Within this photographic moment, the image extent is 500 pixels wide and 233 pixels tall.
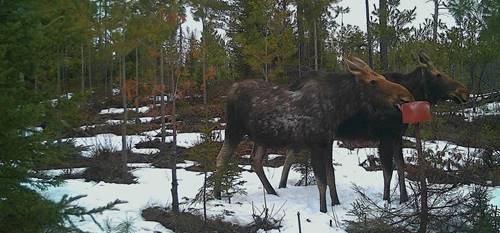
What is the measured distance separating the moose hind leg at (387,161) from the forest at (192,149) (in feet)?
0.11

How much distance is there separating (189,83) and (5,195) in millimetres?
6359

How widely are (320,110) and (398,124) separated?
5.01ft

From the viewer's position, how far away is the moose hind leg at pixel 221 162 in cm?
959

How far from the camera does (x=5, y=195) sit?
4.04m

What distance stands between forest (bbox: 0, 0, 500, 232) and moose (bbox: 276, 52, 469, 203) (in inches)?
1.4

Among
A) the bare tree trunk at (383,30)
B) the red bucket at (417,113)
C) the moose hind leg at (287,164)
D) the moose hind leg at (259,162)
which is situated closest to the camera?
the red bucket at (417,113)

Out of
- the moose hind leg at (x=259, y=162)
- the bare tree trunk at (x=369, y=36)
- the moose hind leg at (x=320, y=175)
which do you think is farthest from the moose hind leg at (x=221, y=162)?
the bare tree trunk at (x=369, y=36)

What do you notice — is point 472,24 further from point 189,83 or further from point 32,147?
point 32,147

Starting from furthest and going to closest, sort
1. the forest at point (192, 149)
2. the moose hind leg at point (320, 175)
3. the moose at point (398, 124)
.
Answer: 1. the moose at point (398, 124)
2. the moose hind leg at point (320, 175)
3. the forest at point (192, 149)

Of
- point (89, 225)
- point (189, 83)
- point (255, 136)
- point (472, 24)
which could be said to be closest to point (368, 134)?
point (255, 136)

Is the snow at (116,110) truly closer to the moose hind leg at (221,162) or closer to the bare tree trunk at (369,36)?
the bare tree trunk at (369,36)

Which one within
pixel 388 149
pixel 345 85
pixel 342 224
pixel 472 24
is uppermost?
pixel 472 24

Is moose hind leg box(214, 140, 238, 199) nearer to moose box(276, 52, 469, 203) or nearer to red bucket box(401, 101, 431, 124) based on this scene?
moose box(276, 52, 469, 203)

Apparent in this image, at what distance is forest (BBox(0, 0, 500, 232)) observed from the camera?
4.14 m
